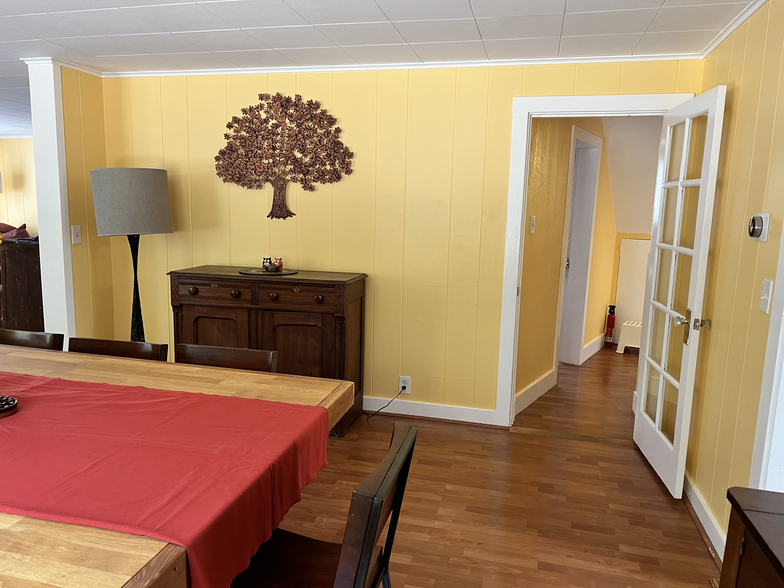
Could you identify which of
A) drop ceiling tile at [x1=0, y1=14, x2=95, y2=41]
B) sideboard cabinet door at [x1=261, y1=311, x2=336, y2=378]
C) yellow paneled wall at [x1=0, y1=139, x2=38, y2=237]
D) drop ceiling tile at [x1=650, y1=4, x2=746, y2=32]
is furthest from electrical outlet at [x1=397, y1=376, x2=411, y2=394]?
yellow paneled wall at [x1=0, y1=139, x2=38, y2=237]

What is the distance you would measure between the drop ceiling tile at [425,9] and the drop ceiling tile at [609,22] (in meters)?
0.49

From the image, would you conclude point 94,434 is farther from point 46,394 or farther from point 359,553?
point 359,553

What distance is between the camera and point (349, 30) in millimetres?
2861

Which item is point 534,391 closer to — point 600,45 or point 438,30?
point 600,45

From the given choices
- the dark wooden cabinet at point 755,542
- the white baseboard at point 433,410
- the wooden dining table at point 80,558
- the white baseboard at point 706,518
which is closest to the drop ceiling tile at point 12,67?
the white baseboard at point 433,410

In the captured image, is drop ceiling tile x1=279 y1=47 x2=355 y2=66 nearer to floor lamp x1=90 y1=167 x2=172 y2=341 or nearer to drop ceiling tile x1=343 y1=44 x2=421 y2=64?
drop ceiling tile x1=343 y1=44 x2=421 y2=64

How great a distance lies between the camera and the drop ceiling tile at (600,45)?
2875 mm

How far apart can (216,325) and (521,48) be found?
2474 mm

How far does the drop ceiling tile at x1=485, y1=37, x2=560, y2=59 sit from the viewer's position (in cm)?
297

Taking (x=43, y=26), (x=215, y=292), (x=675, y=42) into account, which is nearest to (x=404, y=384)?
(x=215, y=292)

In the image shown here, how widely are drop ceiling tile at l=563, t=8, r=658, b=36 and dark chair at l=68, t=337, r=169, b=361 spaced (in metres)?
2.33

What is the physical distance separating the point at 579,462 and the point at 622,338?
2.94 meters

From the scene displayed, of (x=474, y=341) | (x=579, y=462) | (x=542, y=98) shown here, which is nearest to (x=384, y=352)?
(x=474, y=341)

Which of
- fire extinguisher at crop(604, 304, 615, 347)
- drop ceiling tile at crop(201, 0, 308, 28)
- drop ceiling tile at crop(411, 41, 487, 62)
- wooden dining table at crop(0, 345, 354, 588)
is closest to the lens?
wooden dining table at crop(0, 345, 354, 588)
